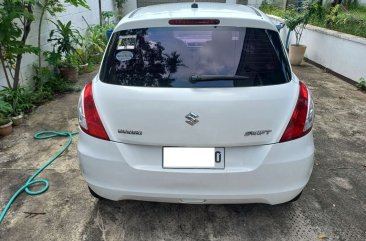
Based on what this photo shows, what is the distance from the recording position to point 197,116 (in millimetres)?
2143

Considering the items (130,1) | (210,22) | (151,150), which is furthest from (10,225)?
(130,1)

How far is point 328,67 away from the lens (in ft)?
25.2

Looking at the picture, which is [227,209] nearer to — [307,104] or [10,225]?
[307,104]

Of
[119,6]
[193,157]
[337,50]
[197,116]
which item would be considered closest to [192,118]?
[197,116]

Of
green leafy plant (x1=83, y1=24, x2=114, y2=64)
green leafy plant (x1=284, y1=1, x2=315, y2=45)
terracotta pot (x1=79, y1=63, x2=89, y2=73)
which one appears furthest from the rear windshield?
green leafy plant (x1=284, y1=1, x2=315, y2=45)

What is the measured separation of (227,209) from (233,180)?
73 centimetres

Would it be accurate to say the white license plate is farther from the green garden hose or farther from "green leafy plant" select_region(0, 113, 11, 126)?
"green leafy plant" select_region(0, 113, 11, 126)

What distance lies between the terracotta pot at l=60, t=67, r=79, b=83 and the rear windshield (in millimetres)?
4292

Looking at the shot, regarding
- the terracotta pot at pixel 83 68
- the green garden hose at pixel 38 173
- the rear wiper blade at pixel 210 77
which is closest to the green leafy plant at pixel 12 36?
the green garden hose at pixel 38 173

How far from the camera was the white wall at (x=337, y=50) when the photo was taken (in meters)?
6.53

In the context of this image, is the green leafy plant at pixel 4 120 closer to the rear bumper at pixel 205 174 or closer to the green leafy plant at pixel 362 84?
the rear bumper at pixel 205 174

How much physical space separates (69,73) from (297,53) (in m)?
5.33

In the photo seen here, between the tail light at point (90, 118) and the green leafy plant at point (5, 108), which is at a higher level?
the tail light at point (90, 118)

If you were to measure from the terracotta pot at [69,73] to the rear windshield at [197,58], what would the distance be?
429 cm
